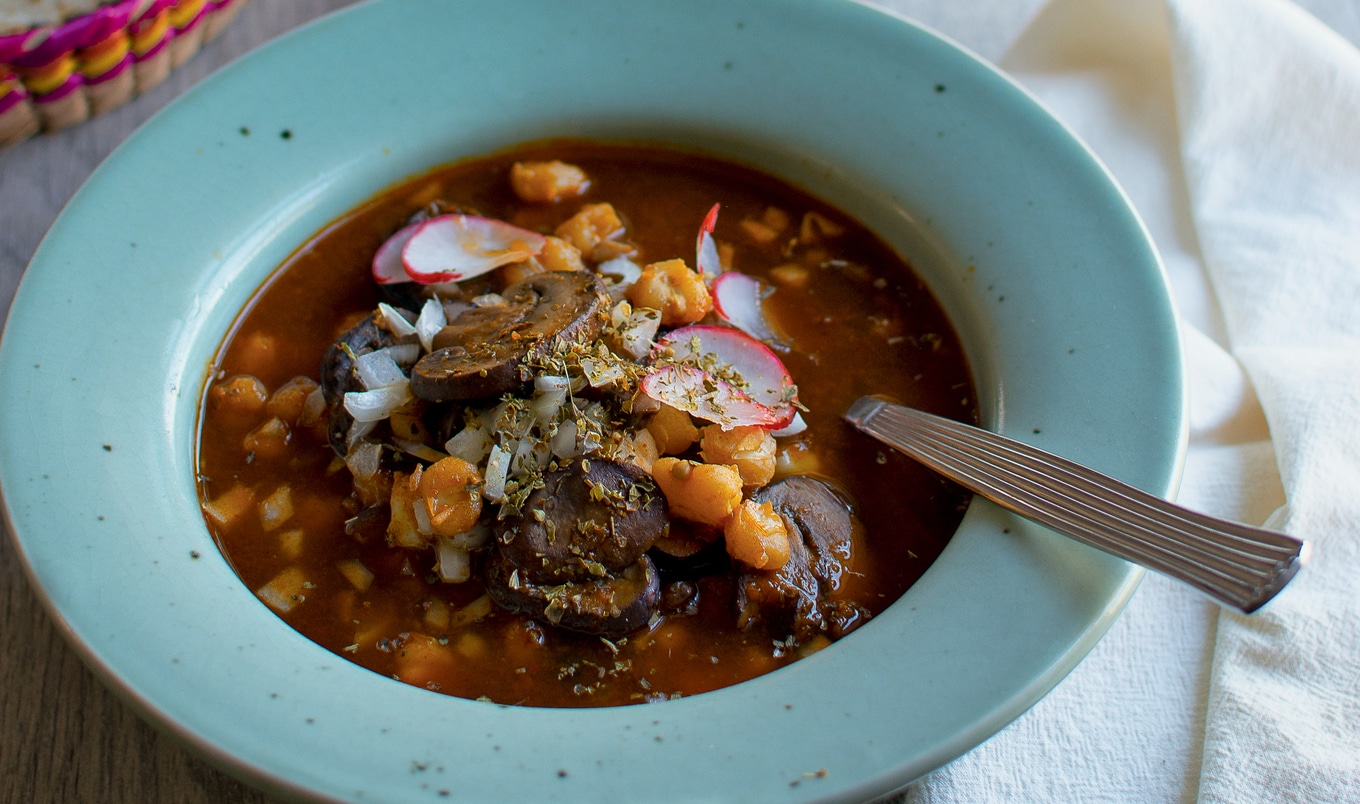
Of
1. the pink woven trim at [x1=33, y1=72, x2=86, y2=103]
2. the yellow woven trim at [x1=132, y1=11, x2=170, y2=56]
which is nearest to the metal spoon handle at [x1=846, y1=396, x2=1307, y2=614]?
the yellow woven trim at [x1=132, y1=11, x2=170, y2=56]

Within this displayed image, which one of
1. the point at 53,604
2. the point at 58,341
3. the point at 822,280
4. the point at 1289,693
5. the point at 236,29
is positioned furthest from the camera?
the point at 236,29

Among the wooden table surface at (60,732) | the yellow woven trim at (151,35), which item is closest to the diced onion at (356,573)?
the wooden table surface at (60,732)

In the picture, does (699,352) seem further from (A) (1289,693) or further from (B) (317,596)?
(A) (1289,693)

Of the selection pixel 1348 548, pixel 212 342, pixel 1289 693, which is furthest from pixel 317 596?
pixel 1348 548

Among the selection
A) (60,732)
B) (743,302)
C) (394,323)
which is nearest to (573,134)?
(743,302)

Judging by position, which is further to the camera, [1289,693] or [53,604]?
[1289,693]

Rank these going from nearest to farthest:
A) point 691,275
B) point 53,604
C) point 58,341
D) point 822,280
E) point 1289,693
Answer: point 53,604 → point 1289,693 → point 58,341 → point 691,275 → point 822,280

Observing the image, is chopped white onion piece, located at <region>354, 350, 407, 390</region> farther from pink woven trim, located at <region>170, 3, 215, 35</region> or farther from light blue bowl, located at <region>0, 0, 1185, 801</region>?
pink woven trim, located at <region>170, 3, 215, 35</region>
